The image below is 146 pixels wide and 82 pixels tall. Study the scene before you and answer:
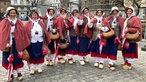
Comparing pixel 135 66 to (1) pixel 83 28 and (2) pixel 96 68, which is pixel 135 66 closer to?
(2) pixel 96 68

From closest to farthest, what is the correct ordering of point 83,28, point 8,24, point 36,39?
point 8,24
point 36,39
point 83,28

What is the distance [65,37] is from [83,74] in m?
1.40

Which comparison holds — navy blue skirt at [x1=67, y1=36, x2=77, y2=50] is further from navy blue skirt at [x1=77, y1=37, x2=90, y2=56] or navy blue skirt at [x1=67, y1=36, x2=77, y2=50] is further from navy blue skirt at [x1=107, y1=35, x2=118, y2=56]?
navy blue skirt at [x1=107, y1=35, x2=118, y2=56]

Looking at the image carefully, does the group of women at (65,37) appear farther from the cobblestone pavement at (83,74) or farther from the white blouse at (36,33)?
the cobblestone pavement at (83,74)

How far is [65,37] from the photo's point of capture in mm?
7410

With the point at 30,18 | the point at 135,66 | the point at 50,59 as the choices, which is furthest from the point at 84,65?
the point at 30,18

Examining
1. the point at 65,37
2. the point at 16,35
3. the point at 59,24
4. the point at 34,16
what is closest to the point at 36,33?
the point at 34,16

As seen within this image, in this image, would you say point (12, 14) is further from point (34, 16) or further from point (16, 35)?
point (34, 16)

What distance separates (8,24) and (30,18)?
31.7 inches

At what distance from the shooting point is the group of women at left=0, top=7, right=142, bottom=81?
578 centimetres

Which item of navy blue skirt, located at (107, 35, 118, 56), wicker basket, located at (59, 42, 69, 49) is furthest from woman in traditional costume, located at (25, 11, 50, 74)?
navy blue skirt, located at (107, 35, 118, 56)

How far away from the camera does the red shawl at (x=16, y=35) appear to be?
220 inches

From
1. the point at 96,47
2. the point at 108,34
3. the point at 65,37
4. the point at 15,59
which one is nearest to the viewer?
the point at 15,59

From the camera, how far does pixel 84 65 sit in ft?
24.6
